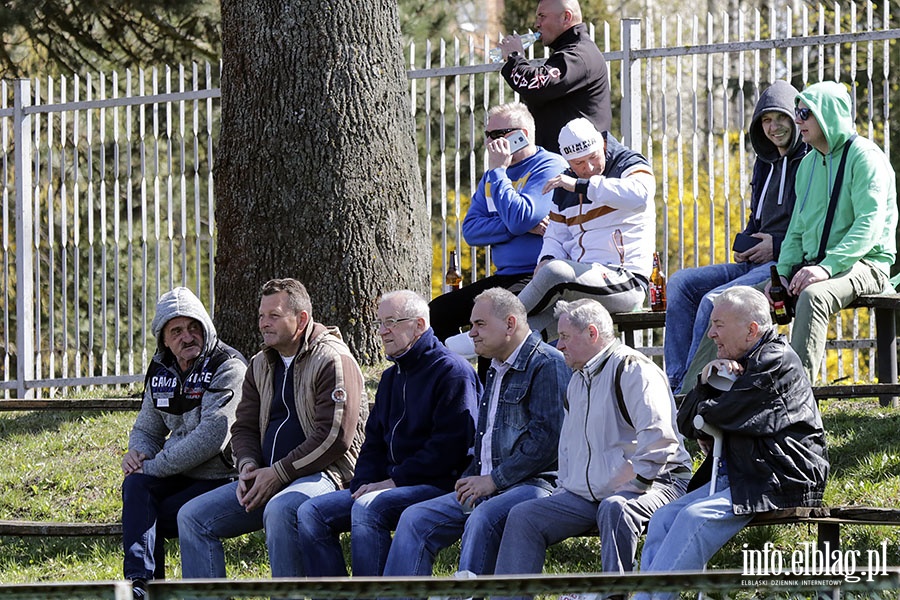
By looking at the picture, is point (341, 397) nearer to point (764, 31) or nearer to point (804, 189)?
point (804, 189)

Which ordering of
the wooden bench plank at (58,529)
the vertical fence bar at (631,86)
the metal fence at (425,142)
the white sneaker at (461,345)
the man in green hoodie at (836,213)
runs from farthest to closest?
the vertical fence bar at (631,86) < the metal fence at (425,142) < the white sneaker at (461,345) < the man in green hoodie at (836,213) < the wooden bench plank at (58,529)

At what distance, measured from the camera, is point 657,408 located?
5.11 metres

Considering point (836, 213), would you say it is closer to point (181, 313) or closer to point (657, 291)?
point (657, 291)

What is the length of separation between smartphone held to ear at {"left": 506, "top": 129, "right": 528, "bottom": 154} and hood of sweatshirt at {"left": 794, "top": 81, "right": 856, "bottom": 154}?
140 cm

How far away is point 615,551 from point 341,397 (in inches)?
55.9

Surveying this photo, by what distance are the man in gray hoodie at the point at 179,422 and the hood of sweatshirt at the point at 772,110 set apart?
2858 millimetres

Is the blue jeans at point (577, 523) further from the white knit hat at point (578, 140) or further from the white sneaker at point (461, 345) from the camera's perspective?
the white knit hat at point (578, 140)

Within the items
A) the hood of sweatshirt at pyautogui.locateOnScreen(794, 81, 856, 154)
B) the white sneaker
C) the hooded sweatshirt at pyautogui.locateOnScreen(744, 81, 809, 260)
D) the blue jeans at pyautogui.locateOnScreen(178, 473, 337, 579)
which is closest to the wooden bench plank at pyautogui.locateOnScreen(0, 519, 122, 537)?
the blue jeans at pyautogui.locateOnScreen(178, 473, 337, 579)

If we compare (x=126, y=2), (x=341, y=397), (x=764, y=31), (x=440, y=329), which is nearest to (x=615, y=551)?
(x=341, y=397)

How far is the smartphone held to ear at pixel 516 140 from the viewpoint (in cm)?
717

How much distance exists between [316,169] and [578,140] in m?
1.90

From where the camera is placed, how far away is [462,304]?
716 cm

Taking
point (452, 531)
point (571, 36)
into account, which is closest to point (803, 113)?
point (571, 36)

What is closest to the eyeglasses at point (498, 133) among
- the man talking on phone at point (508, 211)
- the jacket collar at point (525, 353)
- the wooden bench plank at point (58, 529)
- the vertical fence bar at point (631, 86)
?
the man talking on phone at point (508, 211)
